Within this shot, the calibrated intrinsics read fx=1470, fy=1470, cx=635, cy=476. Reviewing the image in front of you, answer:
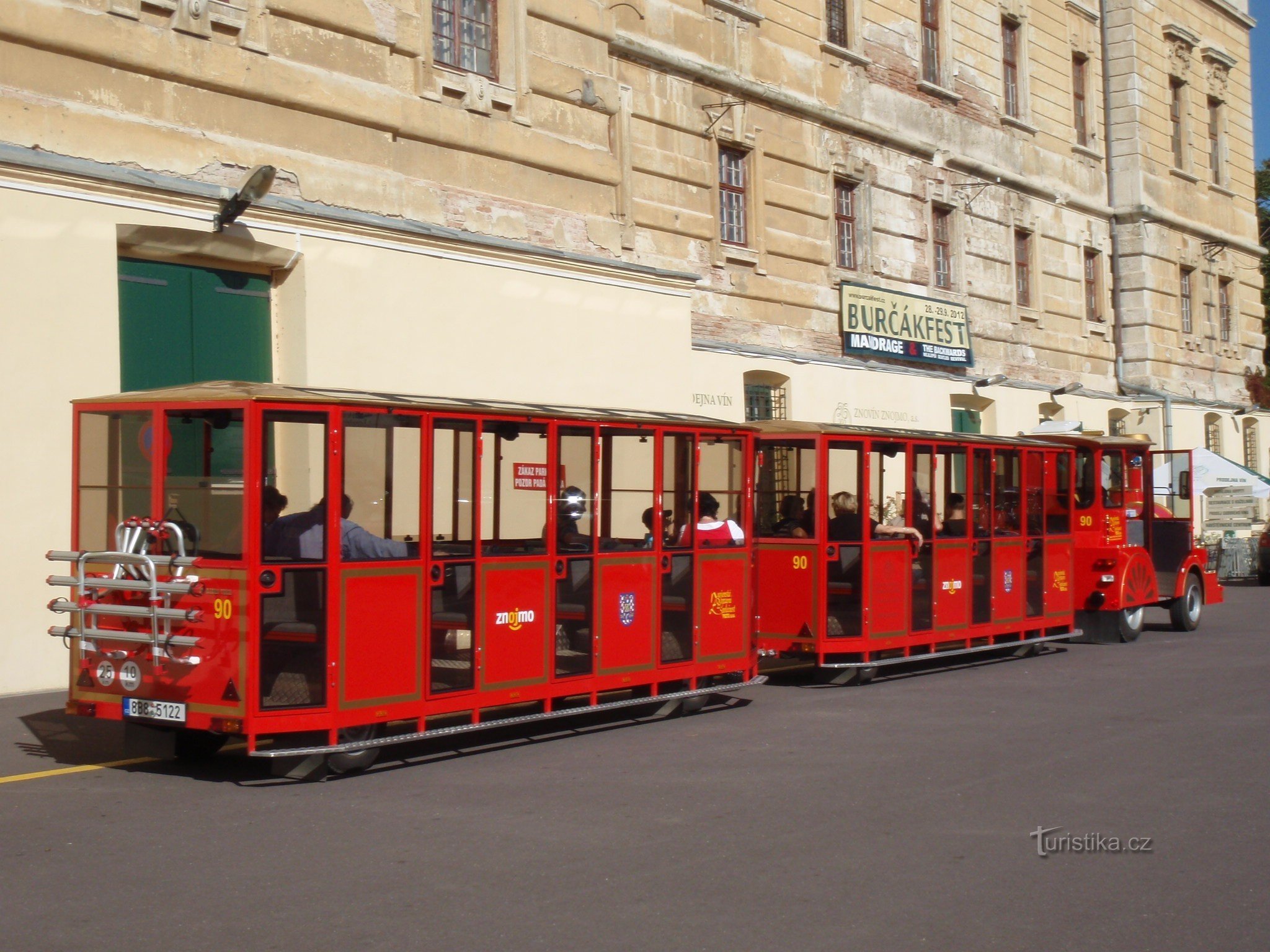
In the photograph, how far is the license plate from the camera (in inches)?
360

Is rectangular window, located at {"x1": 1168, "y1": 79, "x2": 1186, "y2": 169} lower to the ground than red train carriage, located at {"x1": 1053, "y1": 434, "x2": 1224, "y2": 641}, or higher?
higher

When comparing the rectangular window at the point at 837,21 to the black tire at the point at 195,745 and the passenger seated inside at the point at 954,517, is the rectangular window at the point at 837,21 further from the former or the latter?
the black tire at the point at 195,745

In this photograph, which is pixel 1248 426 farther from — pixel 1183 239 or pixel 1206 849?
pixel 1206 849

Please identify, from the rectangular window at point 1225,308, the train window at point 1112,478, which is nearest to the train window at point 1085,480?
the train window at point 1112,478

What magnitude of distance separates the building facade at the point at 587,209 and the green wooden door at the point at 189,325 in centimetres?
3

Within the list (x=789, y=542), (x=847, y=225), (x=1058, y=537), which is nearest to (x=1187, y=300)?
(x=847, y=225)

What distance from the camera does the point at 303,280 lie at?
1558cm

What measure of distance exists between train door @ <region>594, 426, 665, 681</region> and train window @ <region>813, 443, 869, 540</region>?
3019 millimetres

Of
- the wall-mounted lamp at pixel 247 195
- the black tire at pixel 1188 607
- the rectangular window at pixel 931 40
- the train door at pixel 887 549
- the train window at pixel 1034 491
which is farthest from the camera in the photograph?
the rectangular window at pixel 931 40

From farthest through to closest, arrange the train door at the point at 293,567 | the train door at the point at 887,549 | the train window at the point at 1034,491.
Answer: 1. the train window at the point at 1034,491
2. the train door at the point at 887,549
3. the train door at the point at 293,567

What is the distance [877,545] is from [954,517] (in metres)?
1.58

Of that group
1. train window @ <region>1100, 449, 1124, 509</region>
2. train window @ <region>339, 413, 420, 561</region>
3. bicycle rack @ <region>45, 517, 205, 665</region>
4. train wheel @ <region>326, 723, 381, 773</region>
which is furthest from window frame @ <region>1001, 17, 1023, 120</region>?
bicycle rack @ <region>45, 517, 205, 665</region>

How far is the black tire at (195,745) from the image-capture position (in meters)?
9.99

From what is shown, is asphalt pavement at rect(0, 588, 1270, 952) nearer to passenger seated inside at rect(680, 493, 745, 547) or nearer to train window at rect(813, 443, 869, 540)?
passenger seated inside at rect(680, 493, 745, 547)
